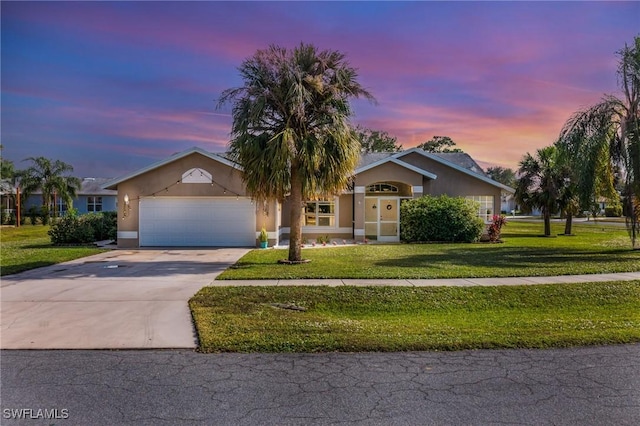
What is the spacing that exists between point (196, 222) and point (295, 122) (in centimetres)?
843

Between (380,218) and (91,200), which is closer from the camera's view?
(380,218)

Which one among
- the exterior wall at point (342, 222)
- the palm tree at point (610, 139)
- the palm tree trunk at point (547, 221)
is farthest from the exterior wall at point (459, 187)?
the palm tree at point (610, 139)

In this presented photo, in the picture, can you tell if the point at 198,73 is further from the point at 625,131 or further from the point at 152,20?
the point at 625,131

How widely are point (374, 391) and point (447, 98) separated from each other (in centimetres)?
1566

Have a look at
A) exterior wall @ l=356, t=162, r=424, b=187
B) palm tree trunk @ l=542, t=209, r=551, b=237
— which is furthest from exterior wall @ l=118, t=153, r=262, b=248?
palm tree trunk @ l=542, t=209, r=551, b=237

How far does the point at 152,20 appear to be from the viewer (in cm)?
1204

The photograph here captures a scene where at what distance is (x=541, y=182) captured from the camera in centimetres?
2708

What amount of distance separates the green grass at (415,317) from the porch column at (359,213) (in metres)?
12.0

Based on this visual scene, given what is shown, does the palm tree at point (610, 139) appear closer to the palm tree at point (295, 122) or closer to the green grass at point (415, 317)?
the green grass at point (415, 317)

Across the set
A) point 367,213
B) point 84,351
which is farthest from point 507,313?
point 367,213

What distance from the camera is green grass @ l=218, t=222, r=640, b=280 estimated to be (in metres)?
11.5

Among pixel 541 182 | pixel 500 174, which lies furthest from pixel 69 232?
pixel 500 174

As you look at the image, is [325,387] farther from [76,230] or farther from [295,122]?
[76,230]

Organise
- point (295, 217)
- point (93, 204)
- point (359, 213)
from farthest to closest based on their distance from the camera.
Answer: point (93, 204)
point (359, 213)
point (295, 217)
